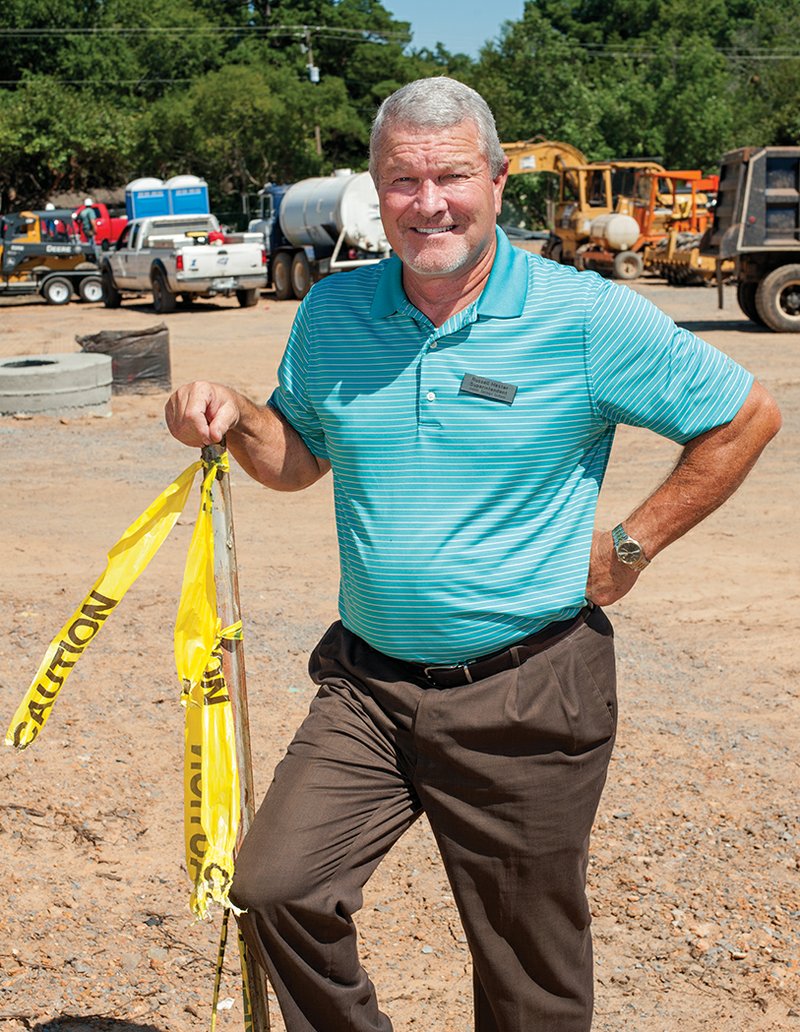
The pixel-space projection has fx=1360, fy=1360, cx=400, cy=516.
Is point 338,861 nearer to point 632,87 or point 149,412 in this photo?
point 149,412

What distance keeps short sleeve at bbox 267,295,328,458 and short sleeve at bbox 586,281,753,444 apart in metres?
0.64

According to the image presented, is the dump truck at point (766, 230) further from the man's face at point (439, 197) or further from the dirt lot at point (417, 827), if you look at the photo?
the man's face at point (439, 197)

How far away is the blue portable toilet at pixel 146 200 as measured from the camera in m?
37.3

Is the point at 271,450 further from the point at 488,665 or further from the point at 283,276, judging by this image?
the point at 283,276

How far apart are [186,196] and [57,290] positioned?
8.93 m

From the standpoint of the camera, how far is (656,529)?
2.91 metres

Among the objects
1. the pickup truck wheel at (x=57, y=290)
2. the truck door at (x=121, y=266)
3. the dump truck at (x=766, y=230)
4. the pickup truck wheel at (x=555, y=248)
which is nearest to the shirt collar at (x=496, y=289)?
the dump truck at (x=766, y=230)

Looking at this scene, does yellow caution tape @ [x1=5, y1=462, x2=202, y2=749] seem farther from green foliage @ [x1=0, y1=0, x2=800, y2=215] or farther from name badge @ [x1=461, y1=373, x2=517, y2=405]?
green foliage @ [x1=0, y1=0, x2=800, y2=215]

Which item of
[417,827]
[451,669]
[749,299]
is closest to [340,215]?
[749,299]

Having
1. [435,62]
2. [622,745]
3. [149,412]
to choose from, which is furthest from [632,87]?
[622,745]

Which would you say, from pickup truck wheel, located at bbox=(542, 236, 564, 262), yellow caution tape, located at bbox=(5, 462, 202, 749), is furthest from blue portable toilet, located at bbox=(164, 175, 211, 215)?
yellow caution tape, located at bbox=(5, 462, 202, 749)

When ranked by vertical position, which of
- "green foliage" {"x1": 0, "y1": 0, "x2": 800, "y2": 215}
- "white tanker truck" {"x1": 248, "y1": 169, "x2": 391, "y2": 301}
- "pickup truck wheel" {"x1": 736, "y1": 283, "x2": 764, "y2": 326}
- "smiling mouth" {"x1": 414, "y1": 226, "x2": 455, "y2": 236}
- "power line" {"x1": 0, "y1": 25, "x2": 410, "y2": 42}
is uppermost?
"power line" {"x1": 0, "y1": 25, "x2": 410, "y2": 42}

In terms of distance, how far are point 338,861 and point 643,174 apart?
29.7 metres

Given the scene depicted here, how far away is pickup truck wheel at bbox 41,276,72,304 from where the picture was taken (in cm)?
3019
